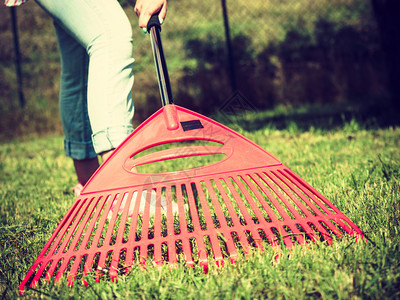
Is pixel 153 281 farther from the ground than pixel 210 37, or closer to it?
closer to it

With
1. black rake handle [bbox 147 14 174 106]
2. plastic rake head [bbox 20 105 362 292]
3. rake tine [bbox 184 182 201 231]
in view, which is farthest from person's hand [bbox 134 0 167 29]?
rake tine [bbox 184 182 201 231]

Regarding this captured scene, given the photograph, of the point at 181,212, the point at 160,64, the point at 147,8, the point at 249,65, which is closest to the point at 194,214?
the point at 181,212

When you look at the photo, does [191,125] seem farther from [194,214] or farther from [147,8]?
[147,8]

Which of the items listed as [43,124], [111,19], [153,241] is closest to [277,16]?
[43,124]

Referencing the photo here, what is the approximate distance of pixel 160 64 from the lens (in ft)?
4.49

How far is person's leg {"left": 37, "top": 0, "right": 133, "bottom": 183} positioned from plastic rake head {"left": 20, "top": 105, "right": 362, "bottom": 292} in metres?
0.17

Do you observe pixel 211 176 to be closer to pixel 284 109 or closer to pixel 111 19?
pixel 111 19

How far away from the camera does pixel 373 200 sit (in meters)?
1.34

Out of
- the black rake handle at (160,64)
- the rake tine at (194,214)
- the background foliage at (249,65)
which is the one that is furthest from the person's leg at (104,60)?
the background foliage at (249,65)

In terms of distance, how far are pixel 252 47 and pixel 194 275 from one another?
17.6 feet

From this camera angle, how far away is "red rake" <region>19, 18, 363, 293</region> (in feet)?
3.29

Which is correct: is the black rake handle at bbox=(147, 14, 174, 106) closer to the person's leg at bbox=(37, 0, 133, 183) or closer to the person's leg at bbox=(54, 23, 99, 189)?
the person's leg at bbox=(37, 0, 133, 183)

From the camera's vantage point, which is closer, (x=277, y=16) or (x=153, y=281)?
(x=153, y=281)

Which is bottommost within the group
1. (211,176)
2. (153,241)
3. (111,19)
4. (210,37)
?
(153,241)
